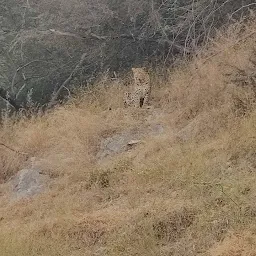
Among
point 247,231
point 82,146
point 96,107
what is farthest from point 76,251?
point 96,107

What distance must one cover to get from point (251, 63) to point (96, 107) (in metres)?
2.86

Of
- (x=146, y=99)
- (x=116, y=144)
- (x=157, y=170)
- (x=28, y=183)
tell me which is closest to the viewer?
(x=157, y=170)

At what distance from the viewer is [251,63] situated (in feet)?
22.7

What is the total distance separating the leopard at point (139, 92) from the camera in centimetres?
867

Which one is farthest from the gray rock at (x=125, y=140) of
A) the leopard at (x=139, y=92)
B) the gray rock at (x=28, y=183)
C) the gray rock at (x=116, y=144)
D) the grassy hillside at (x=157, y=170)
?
the leopard at (x=139, y=92)

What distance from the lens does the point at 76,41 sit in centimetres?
1048

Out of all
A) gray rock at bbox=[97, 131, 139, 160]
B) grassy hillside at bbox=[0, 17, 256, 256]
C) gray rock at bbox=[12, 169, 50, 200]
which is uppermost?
grassy hillside at bbox=[0, 17, 256, 256]

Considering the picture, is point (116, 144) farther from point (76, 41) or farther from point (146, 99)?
A: point (76, 41)

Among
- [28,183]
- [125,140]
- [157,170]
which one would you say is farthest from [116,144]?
[157,170]

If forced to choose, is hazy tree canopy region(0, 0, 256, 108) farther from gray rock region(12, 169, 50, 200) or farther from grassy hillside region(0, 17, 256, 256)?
gray rock region(12, 169, 50, 200)

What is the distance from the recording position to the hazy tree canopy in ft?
32.4

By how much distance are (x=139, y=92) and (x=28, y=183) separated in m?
2.47

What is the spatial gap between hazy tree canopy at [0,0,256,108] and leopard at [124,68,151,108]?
73cm

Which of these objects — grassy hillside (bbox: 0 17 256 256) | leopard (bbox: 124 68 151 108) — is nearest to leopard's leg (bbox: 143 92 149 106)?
leopard (bbox: 124 68 151 108)
